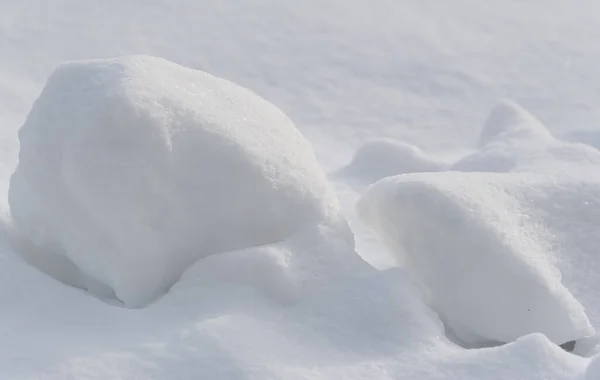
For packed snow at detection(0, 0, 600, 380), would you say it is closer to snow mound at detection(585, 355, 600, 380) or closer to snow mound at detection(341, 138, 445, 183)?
snow mound at detection(585, 355, 600, 380)

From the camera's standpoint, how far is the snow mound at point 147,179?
2.47 meters

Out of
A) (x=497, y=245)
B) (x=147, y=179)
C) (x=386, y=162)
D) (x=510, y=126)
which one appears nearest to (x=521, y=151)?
(x=510, y=126)

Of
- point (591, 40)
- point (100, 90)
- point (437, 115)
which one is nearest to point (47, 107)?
point (100, 90)

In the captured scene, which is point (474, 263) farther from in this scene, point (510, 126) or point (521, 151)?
point (510, 126)

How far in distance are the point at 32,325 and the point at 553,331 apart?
161cm

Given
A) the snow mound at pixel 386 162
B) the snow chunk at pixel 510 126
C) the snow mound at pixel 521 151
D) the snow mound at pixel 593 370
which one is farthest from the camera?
the snow mound at pixel 386 162

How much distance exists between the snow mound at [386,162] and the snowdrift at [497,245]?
5.05 feet

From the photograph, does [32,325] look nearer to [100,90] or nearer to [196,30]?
[100,90]

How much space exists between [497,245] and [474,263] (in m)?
0.10

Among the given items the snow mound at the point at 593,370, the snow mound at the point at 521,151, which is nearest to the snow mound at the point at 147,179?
the snow mound at the point at 593,370

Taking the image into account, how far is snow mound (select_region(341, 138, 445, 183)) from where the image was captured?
4672mm

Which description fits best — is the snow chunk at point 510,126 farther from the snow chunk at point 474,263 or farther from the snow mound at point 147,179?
the snow mound at point 147,179

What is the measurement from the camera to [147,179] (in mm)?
2473

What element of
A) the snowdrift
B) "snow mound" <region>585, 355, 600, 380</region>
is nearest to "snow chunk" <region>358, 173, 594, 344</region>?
the snowdrift
